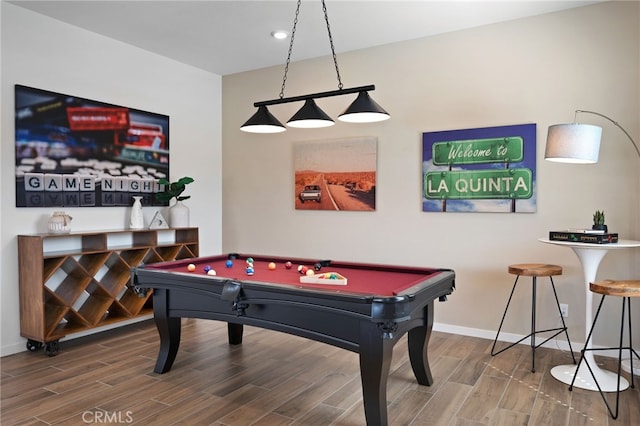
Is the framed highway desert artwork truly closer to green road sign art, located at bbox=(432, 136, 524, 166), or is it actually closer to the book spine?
green road sign art, located at bbox=(432, 136, 524, 166)

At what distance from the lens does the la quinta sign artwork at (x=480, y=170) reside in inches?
159

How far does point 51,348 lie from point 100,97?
7.82 ft

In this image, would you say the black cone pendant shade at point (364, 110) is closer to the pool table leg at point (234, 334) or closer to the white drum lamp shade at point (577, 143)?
the white drum lamp shade at point (577, 143)

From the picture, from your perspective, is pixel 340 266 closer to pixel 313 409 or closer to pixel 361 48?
pixel 313 409

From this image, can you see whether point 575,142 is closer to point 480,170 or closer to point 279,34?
point 480,170

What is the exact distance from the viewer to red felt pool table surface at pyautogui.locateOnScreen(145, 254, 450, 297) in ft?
8.73

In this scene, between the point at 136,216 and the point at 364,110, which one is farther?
the point at 136,216

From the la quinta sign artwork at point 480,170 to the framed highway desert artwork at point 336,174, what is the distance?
0.63m

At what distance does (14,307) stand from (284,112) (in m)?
3.39

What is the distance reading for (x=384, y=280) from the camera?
2949 mm

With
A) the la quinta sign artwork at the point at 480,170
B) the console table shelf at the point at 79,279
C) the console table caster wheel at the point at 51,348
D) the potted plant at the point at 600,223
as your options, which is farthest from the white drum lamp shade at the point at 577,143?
the console table caster wheel at the point at 51,348

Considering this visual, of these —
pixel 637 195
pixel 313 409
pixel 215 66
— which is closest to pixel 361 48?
pixel 215 66

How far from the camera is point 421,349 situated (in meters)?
3.05

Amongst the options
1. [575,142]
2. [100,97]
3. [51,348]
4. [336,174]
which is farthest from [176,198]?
[575,142]
